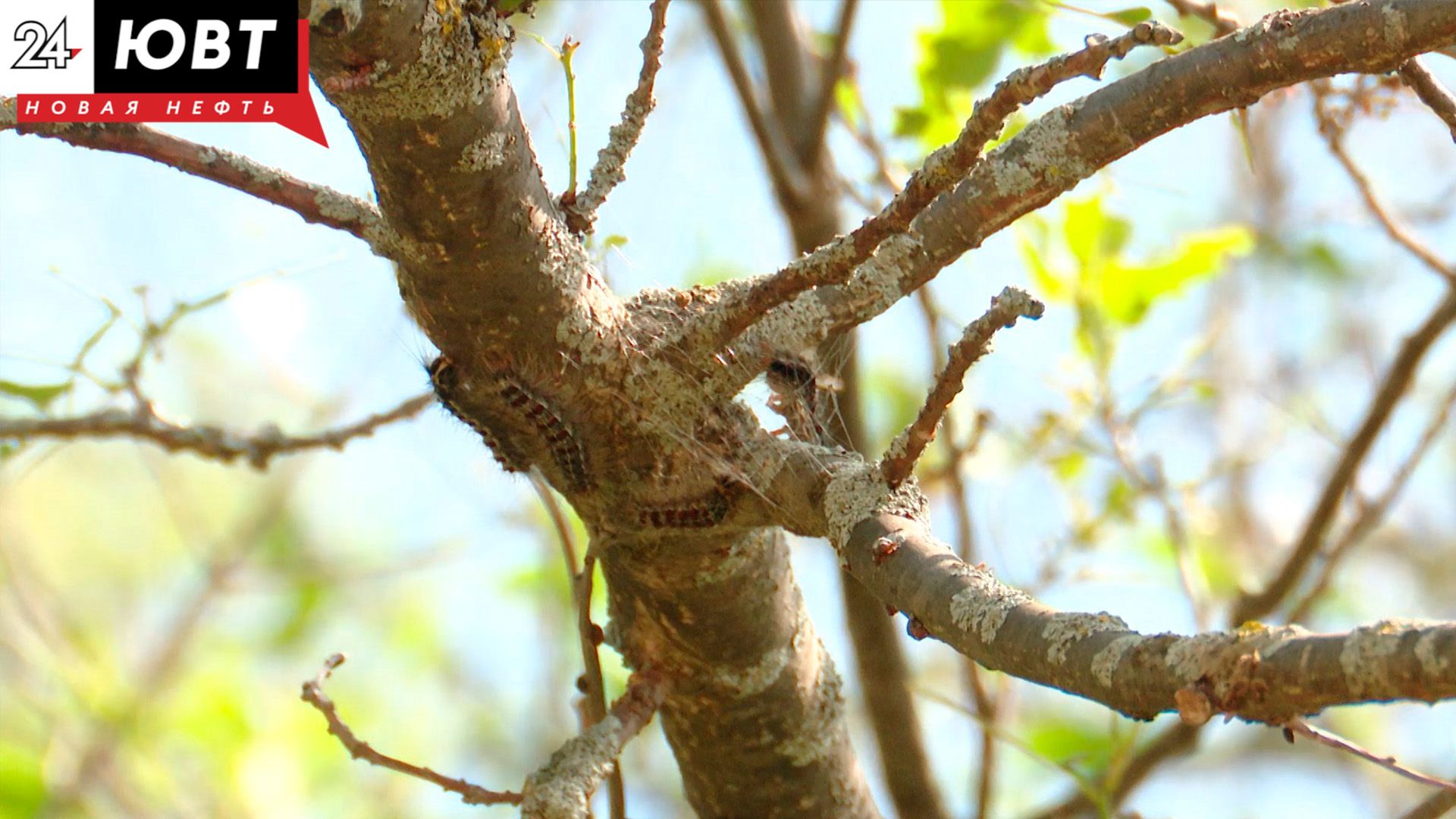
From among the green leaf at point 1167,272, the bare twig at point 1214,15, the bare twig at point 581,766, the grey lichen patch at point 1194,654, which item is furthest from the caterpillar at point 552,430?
the green leaf at point 1167,272

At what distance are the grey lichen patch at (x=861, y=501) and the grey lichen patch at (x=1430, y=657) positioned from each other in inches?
24.6

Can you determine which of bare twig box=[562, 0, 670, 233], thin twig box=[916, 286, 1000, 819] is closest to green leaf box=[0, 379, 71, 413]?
bare twig box=[562, 0, 670, 233]

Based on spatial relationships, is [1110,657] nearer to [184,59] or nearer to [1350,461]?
[184,59]

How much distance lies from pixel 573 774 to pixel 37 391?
141cm

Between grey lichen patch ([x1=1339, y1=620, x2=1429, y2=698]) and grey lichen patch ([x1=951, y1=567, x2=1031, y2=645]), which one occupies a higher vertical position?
grey lichen patch ([x1=951, y1=567, x2=1031, y2=645])

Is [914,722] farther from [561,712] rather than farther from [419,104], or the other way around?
[419,104]

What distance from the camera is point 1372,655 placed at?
2.79 ft

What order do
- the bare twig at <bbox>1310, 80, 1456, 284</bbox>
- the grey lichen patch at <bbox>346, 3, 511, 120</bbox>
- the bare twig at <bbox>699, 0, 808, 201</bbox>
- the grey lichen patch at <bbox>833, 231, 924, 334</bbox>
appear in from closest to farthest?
the grey lichen patch at <bbox>346, 3, 511, 120</bbox>, the grey lichen patch at <bbox>833, 231, 924, 334</bbox>, the bare twig at <bbox>1310, 80, 1456, 284</bbox>, the bare twig at <bbox>699, 0, 808, 201</bbox>

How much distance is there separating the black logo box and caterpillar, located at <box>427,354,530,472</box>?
42 centimetres

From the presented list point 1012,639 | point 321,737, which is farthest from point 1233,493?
point 1012,639

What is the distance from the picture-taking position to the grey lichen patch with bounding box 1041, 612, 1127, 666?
3.46 feet

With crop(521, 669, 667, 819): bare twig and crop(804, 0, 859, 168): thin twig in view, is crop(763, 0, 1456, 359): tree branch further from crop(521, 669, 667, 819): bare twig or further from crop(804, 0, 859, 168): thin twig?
crop(804, 0, 859, 168): thin twig

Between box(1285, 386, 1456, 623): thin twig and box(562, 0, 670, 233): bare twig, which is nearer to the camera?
box(562, 0, 670, 233): bare twig

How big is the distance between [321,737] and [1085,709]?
11.5 ft
